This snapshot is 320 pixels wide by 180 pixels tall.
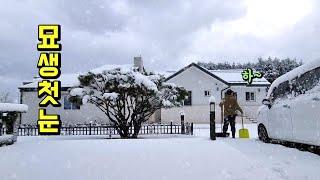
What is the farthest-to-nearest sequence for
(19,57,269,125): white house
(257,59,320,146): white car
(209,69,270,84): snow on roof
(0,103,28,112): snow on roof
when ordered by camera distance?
1. (209,69,270,84): snow on roof
2. (19,57,269,125): white house
3. (0,103,28,112): snow on roof
4. (257,59,320,146): white car

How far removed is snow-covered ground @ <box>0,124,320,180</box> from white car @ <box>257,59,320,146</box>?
427mm

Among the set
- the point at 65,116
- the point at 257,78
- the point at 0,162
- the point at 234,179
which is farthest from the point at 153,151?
the point at 257,78

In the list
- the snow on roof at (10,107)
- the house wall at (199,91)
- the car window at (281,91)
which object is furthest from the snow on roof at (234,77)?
the snow on roof at (10,107)

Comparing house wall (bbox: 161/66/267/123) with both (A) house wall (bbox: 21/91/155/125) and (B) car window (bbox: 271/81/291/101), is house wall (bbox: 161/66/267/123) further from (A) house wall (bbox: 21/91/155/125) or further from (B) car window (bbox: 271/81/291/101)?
(B) car window (bbox: 271/81/291/101)

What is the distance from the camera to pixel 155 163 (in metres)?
5.37

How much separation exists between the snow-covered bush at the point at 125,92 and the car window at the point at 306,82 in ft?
32.4

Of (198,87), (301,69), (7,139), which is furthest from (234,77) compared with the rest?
(7,139)

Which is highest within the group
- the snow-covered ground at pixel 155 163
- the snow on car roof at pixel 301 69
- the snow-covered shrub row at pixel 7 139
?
the snow on car roof at pixel 301 69

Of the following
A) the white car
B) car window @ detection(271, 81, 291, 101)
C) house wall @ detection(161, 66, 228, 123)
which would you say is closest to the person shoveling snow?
the white car

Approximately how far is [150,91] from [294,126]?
1037cm

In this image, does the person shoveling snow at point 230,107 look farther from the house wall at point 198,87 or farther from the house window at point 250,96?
the house window at point 250,96

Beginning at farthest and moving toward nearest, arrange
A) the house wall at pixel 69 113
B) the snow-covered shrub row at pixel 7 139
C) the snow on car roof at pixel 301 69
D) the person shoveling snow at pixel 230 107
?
the house wall at pixel 69 113
the person shoveling snow at pixel 230 107
the snow-covered shrub row at pixel 7 139
the snow on car roof at pixel 301 69

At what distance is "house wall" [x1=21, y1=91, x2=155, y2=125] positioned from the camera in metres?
31.2

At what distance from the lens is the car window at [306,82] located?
6311mm
